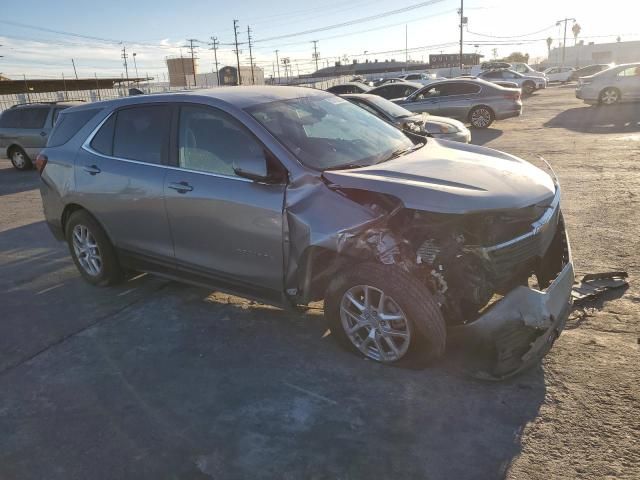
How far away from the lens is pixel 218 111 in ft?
12.6

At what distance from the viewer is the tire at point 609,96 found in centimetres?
1869

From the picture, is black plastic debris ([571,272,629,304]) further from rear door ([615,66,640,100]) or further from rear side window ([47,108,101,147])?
rear door ([615,66,640,100])

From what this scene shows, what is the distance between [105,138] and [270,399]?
2970 millimetres

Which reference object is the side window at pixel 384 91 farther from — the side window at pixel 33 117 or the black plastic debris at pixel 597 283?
the black plastic debris at pixel 597 283

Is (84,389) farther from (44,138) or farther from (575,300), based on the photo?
(44,138)

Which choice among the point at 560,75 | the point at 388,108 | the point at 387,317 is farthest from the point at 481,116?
the point at 560,75

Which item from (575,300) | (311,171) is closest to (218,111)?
(311,171)

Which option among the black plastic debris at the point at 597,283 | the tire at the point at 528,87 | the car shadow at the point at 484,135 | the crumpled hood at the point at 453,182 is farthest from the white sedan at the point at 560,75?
the crumpled hood at the point at 453,182

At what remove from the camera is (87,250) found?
4.97 m

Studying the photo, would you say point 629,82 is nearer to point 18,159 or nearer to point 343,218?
point 343,218

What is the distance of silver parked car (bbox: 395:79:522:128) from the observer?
49.8ft

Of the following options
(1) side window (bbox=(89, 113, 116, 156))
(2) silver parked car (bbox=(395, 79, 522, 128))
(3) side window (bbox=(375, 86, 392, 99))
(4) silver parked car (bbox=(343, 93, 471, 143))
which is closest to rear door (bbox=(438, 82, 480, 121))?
(2) silver parked car (bbox=(395, 79, 522, 128))

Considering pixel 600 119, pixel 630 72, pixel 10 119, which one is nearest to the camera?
pixel 10 119

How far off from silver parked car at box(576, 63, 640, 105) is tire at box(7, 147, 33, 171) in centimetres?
1901
